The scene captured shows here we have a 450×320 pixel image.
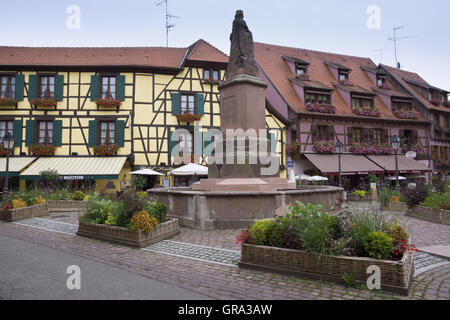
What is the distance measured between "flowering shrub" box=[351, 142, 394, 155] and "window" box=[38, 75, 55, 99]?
73.3 ft

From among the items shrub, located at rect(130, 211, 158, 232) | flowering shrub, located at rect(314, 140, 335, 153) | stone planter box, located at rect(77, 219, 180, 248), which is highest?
flowering shrub, located at rect(314, 140, 335, 153)

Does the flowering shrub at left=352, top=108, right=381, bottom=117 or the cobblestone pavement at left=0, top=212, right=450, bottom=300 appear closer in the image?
the cobblestone pavement at left=0, top=212, right=450, bottom=300

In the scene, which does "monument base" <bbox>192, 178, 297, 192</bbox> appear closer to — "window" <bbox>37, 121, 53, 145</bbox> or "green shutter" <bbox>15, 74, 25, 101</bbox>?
"window" <bbox>37, 121, 53, 145</bbox>

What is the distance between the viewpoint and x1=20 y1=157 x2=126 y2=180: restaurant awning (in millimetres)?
18062

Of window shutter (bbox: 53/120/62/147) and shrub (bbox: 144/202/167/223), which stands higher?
window shutter (bbox: 53/120/62/147)

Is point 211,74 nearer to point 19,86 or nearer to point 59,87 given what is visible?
point 59,87

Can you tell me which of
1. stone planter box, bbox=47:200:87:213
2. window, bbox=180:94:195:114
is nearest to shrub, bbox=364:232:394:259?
stone planter box, bbox=47:200:87:213

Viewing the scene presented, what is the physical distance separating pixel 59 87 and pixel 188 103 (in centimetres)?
856

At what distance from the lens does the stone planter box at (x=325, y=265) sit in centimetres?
365

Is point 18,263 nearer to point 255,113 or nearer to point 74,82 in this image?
point 255,113

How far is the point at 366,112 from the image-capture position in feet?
81.7

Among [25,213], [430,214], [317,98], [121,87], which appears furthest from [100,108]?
[430,214]

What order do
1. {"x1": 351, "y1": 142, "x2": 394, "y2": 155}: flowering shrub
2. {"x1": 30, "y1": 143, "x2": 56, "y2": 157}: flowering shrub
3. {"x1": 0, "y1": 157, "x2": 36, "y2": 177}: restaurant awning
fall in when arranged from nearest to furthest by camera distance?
{"x1": 0, "y1": 157, "x2": 36, "y2": 177}: restaurant awning → {"x1": 30, "y1": 143, "x2": 56, "y2": 157}: flowering shrub → {"x1": 351, "y1": 142, "x2": 394, "y2": 155}: flowering shrub
